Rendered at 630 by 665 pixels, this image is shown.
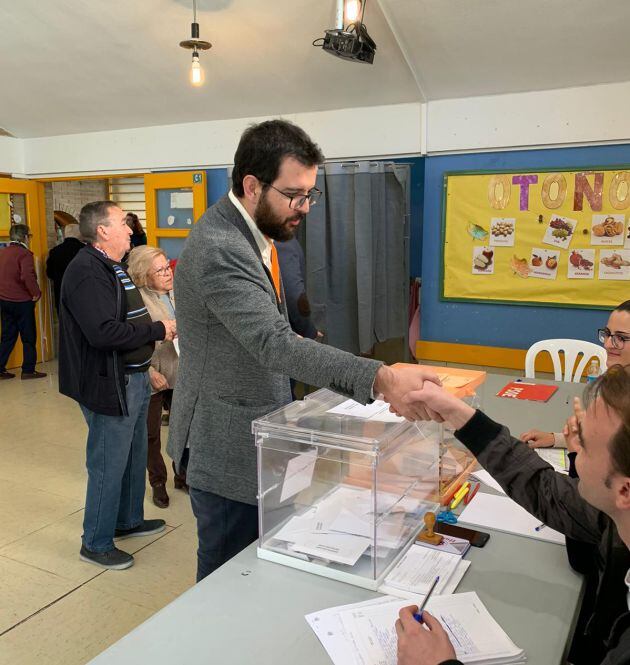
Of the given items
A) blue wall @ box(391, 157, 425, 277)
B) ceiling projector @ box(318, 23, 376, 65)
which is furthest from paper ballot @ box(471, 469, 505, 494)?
blue wall @ box(391, 157, 425, 277)

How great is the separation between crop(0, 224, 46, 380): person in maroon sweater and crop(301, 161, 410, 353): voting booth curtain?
3075mm

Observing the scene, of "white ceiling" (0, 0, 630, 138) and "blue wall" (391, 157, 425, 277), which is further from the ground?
"white ceiling" (0, 0, 630, 138)

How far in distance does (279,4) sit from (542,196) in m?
2.02

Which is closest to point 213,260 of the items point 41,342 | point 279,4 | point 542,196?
point 279,4

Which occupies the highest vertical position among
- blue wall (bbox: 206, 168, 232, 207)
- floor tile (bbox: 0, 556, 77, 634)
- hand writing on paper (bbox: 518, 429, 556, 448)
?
blue wall (bbox: 206, 168, 232, 207)

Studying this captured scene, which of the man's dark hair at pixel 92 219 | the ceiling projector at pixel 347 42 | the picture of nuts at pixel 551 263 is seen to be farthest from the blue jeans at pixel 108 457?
the picture of nuts at pixel 551 263

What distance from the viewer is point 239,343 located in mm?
1518

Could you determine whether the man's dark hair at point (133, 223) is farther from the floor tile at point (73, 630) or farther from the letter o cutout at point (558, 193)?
the floor tile at point (73, 630)

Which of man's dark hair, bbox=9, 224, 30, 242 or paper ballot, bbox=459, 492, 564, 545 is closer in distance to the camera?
paper ballot, bbox=459, 492, 564, 545

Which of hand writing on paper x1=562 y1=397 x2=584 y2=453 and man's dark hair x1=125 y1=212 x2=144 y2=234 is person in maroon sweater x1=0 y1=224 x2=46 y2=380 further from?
hand writing on paper x1=562 y1=397 x2=584 y2=453

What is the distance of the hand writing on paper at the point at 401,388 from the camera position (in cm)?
136

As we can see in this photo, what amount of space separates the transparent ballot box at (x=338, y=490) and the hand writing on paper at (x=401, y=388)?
66mm

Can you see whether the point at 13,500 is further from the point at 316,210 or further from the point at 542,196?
the point at 542,196

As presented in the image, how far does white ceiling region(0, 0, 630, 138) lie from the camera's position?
11.0 feet
